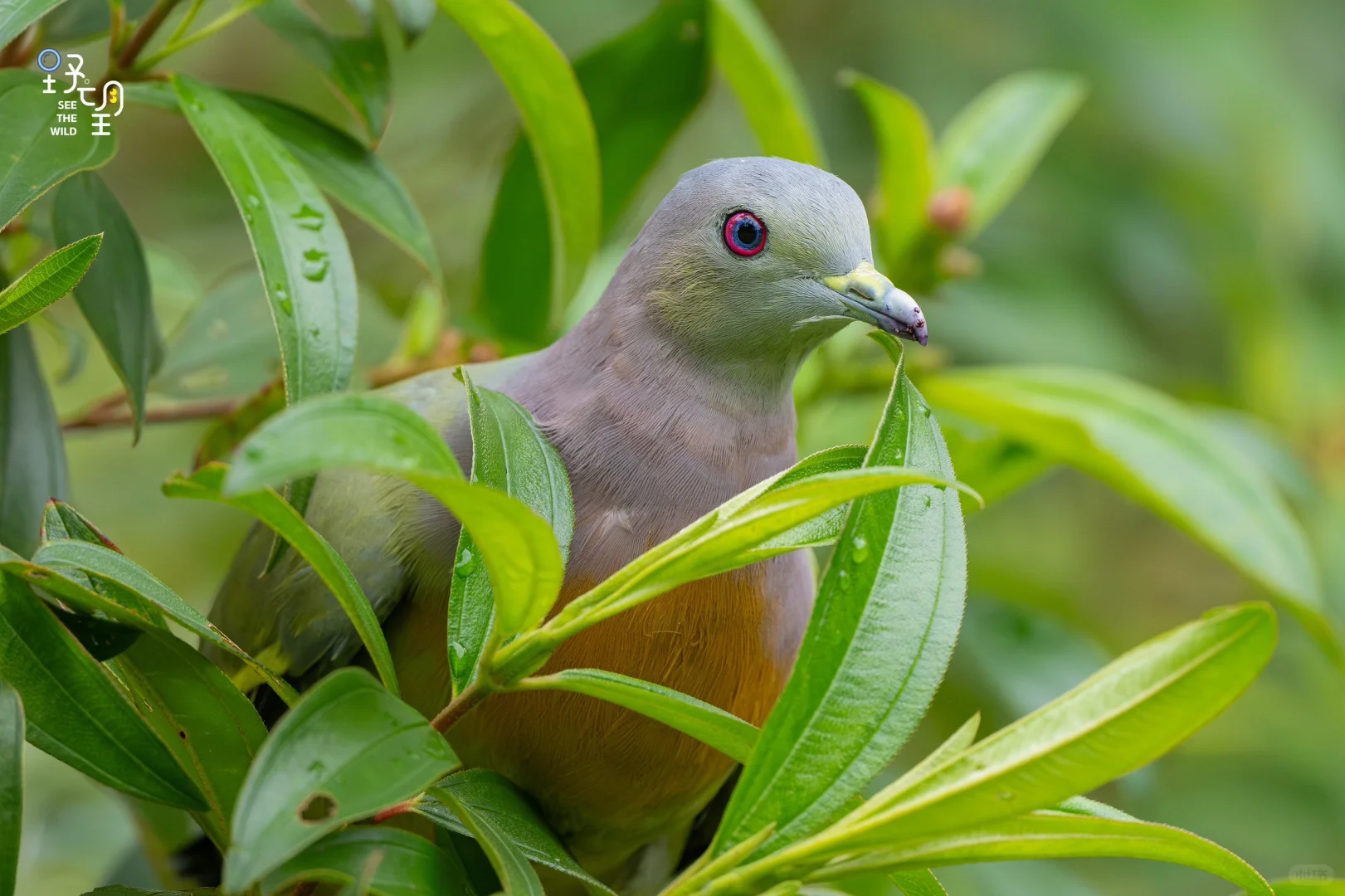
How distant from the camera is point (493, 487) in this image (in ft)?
3.11

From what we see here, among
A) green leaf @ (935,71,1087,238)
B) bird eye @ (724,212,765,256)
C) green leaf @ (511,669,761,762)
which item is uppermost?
green leaf @ (935,71,1087,238)

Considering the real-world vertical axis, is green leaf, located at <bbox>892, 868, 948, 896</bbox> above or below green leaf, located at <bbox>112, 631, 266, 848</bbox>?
below

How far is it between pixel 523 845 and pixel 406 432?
419 mm

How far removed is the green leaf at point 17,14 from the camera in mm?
1067

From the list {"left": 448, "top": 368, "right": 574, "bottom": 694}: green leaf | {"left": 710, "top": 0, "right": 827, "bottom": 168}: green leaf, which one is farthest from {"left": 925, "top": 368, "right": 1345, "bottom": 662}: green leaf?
{"left": 448, "top": 368, "right": 574, "bottom": 694}: green leaf

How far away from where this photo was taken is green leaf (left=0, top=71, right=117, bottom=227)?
111cm

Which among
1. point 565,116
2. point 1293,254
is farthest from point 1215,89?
point 565,116

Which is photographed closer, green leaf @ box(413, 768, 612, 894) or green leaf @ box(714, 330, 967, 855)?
green leaf @ box(714, 330, 967, 855)

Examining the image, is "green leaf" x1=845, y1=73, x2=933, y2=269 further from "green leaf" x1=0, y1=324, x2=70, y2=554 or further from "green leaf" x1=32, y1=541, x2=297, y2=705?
"green leaf" x1=32, y1=541, x2=297, y2=705

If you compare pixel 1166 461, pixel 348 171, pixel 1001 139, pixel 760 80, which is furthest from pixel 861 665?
pixel 1001 139

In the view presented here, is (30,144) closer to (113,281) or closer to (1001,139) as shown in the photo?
(113,281)

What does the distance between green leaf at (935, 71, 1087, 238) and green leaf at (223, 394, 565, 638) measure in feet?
4.56
